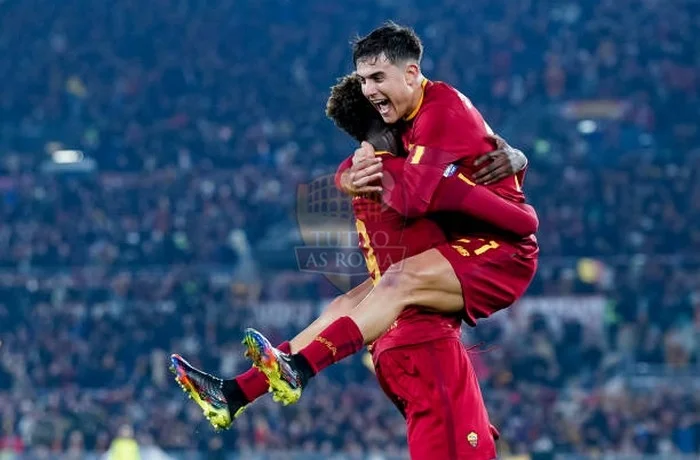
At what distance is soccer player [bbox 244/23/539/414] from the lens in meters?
5.92

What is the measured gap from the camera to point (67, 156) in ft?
72.0

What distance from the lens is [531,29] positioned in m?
24.5

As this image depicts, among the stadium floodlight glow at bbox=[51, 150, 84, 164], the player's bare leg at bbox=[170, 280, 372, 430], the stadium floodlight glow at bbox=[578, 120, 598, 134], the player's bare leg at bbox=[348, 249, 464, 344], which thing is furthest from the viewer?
the stadium floodlight glow at bbox=[51, 150, 84, 164]

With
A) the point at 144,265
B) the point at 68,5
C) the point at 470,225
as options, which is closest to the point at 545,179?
the point at 144,265

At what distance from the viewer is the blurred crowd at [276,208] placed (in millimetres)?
15742

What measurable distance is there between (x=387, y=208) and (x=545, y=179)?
1381 centimetres

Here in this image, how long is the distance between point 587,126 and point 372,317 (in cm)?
1619

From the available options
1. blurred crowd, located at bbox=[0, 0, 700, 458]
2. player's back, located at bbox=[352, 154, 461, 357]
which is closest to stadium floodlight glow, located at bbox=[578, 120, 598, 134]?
blurred crowd, located at bbox=[0, 0, 700, 458]

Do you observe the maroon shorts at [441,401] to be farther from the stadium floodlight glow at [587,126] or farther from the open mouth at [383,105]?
the stadium floodlight glow at [587,126]

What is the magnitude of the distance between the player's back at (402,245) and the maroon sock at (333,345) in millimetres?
348

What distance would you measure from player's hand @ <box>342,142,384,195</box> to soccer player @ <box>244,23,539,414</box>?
73 millimetres

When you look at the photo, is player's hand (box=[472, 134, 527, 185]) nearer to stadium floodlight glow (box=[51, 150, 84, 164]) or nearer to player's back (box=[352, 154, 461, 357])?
player's back (box=[352, 154, 461, 357])

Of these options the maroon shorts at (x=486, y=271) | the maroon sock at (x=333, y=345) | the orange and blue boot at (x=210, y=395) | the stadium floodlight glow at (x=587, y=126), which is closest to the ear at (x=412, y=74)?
the maroon shorts at (x=486, y=271)

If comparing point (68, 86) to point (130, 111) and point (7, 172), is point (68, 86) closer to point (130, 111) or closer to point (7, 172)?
point (130, 111)
